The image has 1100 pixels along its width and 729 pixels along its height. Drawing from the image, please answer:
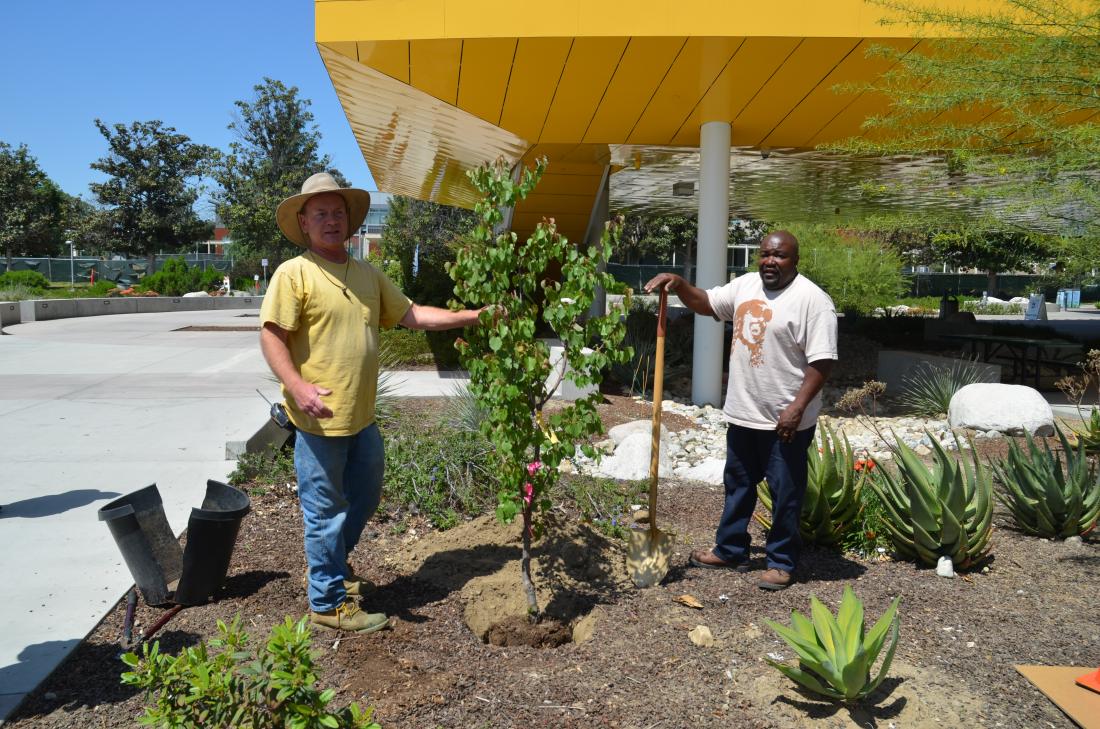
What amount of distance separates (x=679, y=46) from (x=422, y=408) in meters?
A: 4.26

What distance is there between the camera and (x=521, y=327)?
337 centimetres

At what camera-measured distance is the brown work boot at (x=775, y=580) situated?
12.4 ft

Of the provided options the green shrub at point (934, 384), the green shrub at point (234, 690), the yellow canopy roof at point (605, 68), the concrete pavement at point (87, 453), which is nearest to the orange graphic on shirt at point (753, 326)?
the green shrub at point (234, 690)

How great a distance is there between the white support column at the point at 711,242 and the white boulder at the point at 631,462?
3.57 m

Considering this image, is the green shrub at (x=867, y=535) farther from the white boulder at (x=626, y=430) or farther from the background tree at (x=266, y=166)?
the background tree at (x=266, y=166)

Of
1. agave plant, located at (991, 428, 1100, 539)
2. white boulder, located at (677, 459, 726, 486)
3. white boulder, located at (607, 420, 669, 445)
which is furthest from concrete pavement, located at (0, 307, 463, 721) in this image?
agave plant, located at (991, 428, 1100, 539)

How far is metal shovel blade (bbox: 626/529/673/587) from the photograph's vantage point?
12.7ft

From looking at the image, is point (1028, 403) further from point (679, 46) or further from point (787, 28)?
point (679, 46)

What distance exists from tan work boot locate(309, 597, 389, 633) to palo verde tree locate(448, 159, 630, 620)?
0.69m

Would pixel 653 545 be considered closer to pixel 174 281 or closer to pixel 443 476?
pixel 443 476

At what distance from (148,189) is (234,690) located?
1650 inches

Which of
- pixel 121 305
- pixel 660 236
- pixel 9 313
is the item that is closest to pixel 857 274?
pixel 121 305

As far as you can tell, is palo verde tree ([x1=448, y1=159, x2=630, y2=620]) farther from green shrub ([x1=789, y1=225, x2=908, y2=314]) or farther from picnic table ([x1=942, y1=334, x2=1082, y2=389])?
green shrub ([x1=789, y1=225, x2=908, y2=314])

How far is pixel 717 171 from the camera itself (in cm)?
951
